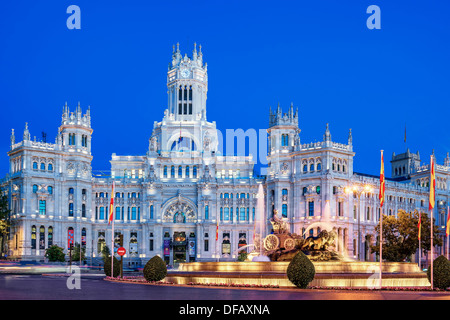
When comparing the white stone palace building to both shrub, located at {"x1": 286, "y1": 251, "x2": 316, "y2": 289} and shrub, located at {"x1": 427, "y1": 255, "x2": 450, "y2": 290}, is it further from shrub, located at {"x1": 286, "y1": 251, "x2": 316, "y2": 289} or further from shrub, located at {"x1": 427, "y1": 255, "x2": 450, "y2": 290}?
shrub, located at {"x1": 286, "y1": 251, "x2": 316, "y2": 289}

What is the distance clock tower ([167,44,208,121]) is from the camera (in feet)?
473

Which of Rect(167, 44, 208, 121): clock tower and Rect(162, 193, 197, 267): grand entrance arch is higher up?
Rect(167, 44, 208, 121): clock tower

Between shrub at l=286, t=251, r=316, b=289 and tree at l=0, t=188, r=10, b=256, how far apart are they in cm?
8283

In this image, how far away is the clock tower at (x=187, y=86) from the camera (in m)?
144

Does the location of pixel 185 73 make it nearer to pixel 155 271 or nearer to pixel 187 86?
pixel 187 86

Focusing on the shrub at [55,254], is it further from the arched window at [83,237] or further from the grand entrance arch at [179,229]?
the grand entrance arch at [179,229]

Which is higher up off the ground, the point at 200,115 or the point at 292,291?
the point at 200,115

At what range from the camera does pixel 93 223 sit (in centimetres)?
12988

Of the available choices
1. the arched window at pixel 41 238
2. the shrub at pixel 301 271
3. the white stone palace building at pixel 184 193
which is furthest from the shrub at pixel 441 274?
the arched window at pixel 41 238

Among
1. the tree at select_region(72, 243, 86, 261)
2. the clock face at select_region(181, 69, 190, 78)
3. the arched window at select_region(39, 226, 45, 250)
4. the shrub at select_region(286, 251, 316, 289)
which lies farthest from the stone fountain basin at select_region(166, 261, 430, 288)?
the clock face at select_region(181, 69, 190, 78)
